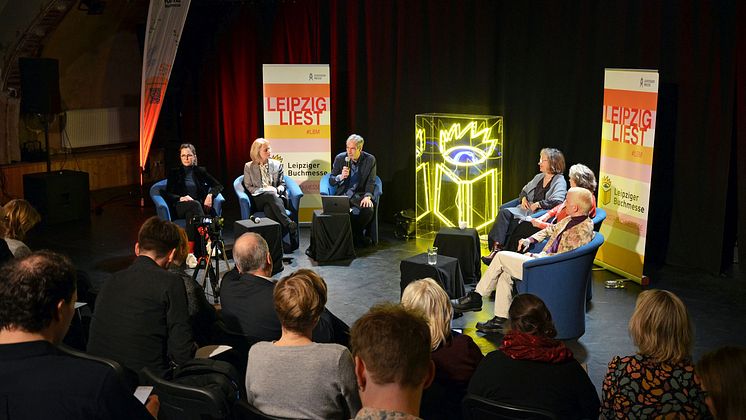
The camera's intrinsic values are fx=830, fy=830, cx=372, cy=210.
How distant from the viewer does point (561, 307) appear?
18.0 ft

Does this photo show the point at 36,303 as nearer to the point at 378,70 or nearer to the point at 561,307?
the point at 561,307

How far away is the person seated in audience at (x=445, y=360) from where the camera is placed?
3.38 m

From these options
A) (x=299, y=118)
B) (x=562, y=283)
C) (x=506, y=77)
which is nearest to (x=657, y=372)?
(x=562, y=283)

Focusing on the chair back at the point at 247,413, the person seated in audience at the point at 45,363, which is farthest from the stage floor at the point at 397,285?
the person seated in audience at the point at 45,363

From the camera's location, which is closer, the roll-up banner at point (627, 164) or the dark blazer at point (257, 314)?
the dark blazer at point (257, 314)

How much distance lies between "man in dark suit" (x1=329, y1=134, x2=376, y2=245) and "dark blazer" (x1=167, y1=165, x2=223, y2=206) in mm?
1176

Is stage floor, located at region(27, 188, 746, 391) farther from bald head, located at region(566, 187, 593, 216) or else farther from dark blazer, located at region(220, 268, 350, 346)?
dark blazer, located at region(220, 268, 350, 346)

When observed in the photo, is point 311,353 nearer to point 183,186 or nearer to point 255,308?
point 255,308

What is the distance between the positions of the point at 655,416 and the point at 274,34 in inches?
313

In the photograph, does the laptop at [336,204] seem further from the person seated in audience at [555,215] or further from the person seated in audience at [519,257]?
the person seated in audience at [519,257]

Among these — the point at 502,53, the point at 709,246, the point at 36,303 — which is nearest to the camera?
the point at 36,303

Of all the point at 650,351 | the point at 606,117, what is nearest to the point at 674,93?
the point at 606,117

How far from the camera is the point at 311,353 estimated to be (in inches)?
115

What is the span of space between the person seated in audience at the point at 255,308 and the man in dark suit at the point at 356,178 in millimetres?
3885
